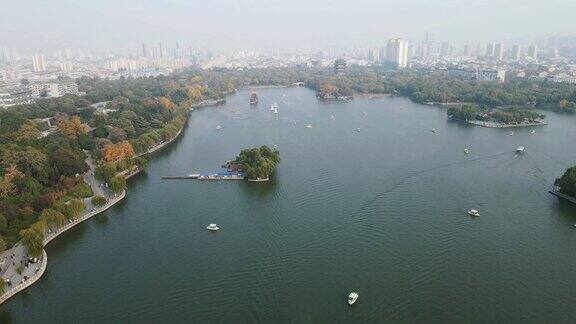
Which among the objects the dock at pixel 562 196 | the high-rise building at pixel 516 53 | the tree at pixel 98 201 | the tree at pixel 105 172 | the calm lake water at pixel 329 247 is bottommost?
the calm lake water at pixel 329 247

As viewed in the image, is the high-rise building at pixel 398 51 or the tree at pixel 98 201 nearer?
the tree at pixel 98 201

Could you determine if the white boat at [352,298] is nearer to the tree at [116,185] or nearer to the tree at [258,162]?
the tree at [258,162]

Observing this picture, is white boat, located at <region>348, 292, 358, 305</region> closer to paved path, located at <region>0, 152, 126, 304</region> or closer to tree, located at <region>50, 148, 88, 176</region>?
paved path, located at <region>0, 152, 126, 304</region>

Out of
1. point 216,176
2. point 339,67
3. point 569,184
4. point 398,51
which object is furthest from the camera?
point 398,51

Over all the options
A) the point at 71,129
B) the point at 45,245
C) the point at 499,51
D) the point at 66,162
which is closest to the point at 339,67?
the point at 499,51

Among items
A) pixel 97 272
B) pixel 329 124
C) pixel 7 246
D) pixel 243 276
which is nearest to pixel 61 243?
pixel 7 246

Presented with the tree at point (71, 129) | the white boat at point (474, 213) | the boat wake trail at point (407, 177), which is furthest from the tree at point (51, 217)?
the white boat at point (474, 213)

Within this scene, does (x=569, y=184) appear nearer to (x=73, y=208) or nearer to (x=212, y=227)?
(x=212, y=227)

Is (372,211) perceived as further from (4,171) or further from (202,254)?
(4,171)
